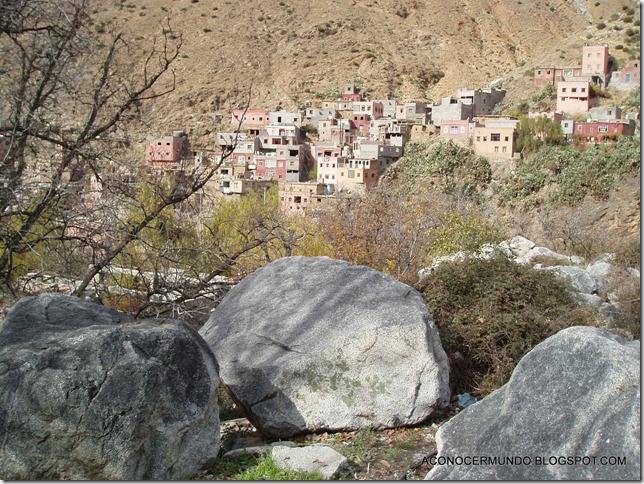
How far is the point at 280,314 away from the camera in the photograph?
19.8 ft

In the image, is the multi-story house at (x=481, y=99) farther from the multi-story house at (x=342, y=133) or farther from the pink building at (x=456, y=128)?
the multi-story house at (x=342, y=133)

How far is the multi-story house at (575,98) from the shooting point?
52281 millimetres

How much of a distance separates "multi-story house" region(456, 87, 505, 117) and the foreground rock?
5419 cm

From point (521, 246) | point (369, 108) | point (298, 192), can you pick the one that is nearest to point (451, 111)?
point (369, 108)

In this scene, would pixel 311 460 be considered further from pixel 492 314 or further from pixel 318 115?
pixel 318 115

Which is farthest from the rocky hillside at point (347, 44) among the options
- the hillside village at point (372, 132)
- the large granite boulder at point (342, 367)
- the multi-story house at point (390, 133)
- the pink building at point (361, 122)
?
the large granite boulder at point (342, 367)

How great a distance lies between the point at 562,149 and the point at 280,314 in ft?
141

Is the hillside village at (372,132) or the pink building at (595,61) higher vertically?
the pink building at (595,61)

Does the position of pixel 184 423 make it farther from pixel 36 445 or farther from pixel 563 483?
pixel 563 483

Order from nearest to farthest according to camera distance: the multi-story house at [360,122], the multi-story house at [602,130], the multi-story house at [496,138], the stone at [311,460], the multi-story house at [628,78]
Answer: the stone at [311,460] → the multi-story house at [602,130] → the multi-story house at [496,138] → the multi-story house at [628,78] → the multi-story house at [360,122]

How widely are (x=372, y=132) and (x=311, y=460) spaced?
50515 mm

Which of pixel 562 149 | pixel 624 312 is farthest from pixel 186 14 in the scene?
pixel 624 312

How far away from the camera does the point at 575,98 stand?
173 ft

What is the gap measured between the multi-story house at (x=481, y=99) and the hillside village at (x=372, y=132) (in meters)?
0.07
